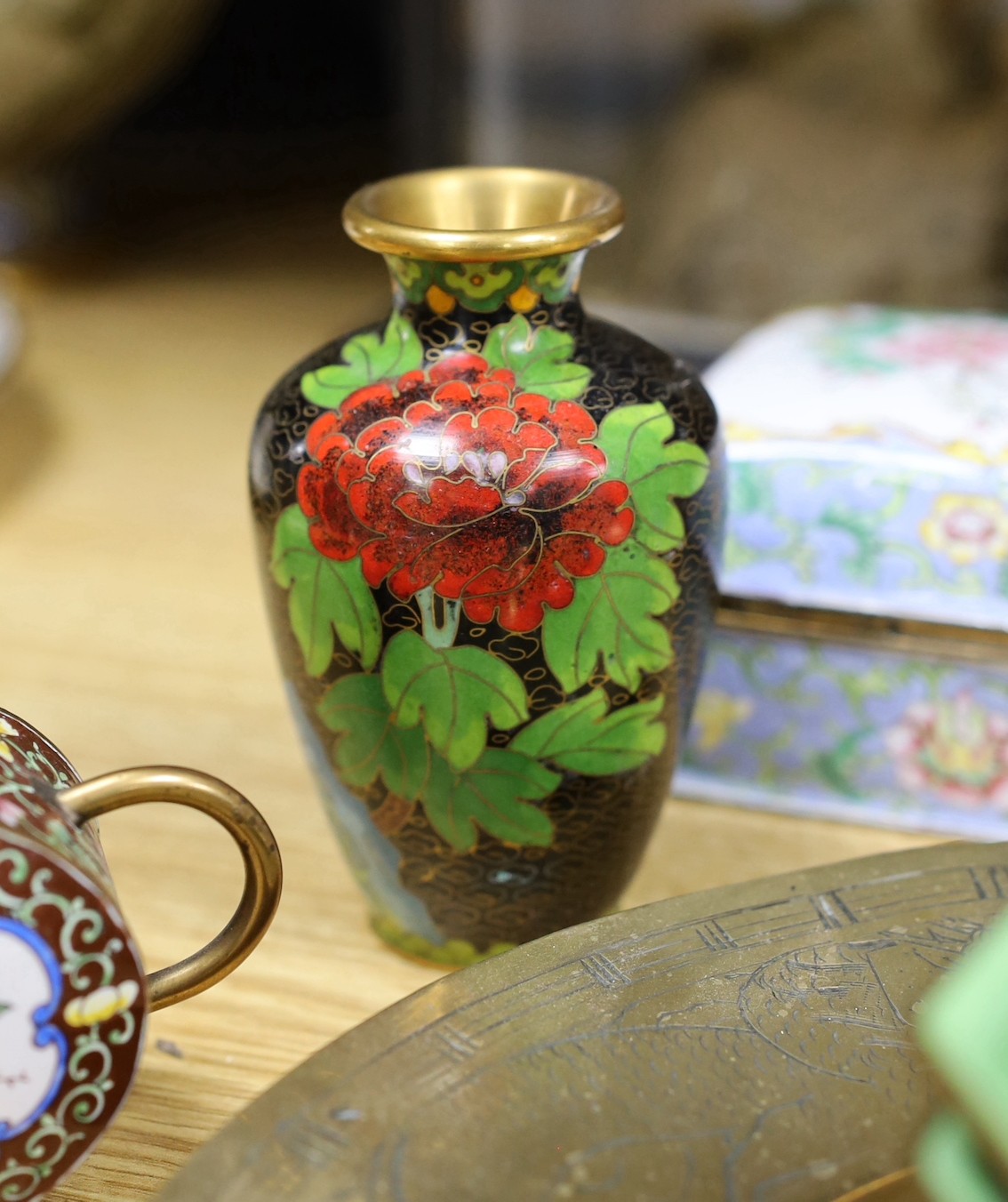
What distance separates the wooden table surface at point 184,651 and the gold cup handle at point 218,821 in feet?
0.29

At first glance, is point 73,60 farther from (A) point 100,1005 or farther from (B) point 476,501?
(A) point 100,1005

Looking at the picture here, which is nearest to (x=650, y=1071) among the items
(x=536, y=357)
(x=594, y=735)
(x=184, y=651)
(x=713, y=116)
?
(x=594, y=735)

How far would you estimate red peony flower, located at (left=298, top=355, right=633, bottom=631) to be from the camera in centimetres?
52

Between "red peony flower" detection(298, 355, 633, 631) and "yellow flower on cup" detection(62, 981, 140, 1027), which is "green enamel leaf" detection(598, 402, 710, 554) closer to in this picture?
"red peony flower" detection(298, 355, 633, 631)

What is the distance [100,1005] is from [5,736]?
0.10 meters

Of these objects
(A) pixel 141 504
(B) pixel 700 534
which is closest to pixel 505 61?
(A) pixel 141 504

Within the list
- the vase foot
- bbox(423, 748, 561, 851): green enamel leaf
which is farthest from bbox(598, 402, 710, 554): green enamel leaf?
the vase foot

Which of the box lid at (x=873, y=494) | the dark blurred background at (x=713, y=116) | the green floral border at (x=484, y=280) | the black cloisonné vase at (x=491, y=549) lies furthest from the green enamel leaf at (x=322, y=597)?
the dark blurred background at (x=713, y=116)

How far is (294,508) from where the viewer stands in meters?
0.55

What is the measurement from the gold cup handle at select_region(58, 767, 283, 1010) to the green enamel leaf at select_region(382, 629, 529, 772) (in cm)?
10

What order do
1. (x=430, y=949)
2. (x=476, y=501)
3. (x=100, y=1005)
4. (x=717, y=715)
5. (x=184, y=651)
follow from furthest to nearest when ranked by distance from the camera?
(x=184, y=651) → (x=717, y=715) → (x=430, y=949) → (x=476, y=501) → (x=100, y=1005)

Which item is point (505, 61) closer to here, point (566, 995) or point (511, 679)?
point (511, 679)

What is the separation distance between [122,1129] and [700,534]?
313 millimetres

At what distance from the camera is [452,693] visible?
0.54 meters
